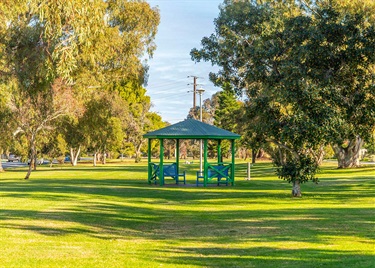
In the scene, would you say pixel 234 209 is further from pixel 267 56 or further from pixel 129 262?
pixel 129 262

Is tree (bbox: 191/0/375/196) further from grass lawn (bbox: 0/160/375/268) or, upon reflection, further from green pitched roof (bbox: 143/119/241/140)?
green pitched roof (bbox: 143/119/241/140)

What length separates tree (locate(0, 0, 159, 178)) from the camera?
1469 cm

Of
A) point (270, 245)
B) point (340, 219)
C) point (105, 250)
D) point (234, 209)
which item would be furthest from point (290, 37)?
point (105, 250)

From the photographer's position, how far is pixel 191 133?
31672 millimetres

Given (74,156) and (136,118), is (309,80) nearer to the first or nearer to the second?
(74,156)

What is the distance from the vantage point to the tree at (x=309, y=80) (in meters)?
21.6

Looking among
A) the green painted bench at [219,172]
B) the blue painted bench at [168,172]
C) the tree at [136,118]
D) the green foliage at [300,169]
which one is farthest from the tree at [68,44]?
the tree at [136,118]

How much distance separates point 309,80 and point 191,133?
10.8 metres

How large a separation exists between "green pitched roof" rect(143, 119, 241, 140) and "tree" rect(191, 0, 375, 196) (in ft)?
23.2

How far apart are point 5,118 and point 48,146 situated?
30763 mm

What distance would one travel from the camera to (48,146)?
67562mm

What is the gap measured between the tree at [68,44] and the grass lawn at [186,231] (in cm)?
433

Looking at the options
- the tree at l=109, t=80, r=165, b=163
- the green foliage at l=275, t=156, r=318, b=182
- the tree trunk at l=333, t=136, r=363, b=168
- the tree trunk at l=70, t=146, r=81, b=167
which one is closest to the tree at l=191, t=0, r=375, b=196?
the green foliage at l=275, t=156, r=318, b=182

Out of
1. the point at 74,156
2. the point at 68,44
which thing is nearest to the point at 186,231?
the point at 68,44
